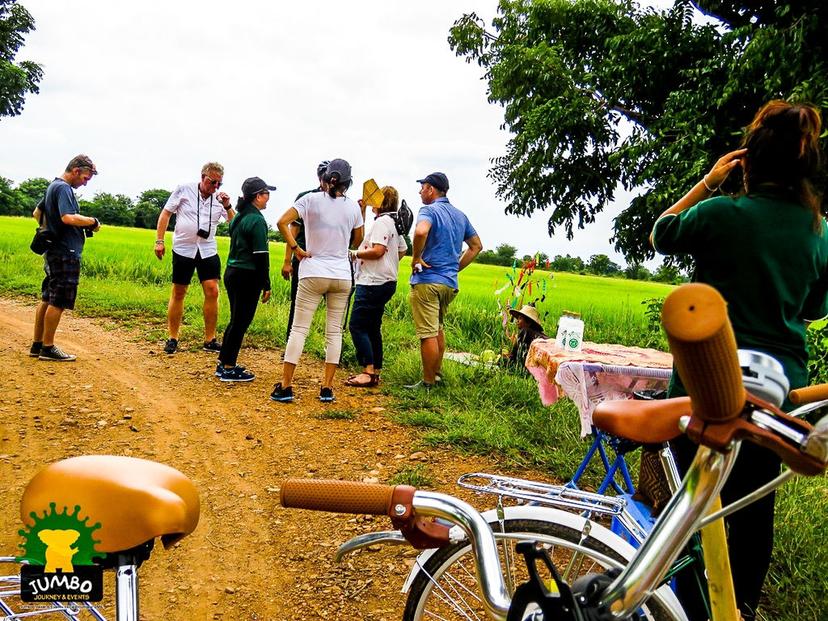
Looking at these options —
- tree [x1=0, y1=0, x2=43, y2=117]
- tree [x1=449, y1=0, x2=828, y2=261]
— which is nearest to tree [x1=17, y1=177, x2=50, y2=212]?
tree [x1=0, y1=0, x2=43, y2=117]

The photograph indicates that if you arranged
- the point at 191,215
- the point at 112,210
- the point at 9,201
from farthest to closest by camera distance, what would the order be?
the point at 112,210 → the point at 9,201 → the point at 191,215

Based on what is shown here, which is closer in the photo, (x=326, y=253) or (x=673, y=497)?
(x=673, y=497)

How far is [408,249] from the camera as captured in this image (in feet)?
21.1

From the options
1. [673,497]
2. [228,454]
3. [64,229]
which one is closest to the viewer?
[673,497]

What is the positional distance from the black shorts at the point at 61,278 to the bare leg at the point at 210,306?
4.07ft

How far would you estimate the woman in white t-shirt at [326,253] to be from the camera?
518cm

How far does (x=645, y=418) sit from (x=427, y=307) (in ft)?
16.2

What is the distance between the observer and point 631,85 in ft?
37.7

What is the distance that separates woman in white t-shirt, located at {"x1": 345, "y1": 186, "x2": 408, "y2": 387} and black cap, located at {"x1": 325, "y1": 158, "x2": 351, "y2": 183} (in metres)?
0.85

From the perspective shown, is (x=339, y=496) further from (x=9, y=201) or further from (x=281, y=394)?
(x=9, y=201)

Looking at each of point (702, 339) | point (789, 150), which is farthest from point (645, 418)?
point (789, 150)

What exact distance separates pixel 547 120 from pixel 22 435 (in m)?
10.0

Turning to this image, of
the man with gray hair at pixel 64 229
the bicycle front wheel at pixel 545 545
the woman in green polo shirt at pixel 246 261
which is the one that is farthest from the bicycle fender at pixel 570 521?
the man with gray hair at pixel 64 229

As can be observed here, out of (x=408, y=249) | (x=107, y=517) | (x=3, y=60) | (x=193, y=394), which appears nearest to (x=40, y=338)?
(x=193, y=394)
